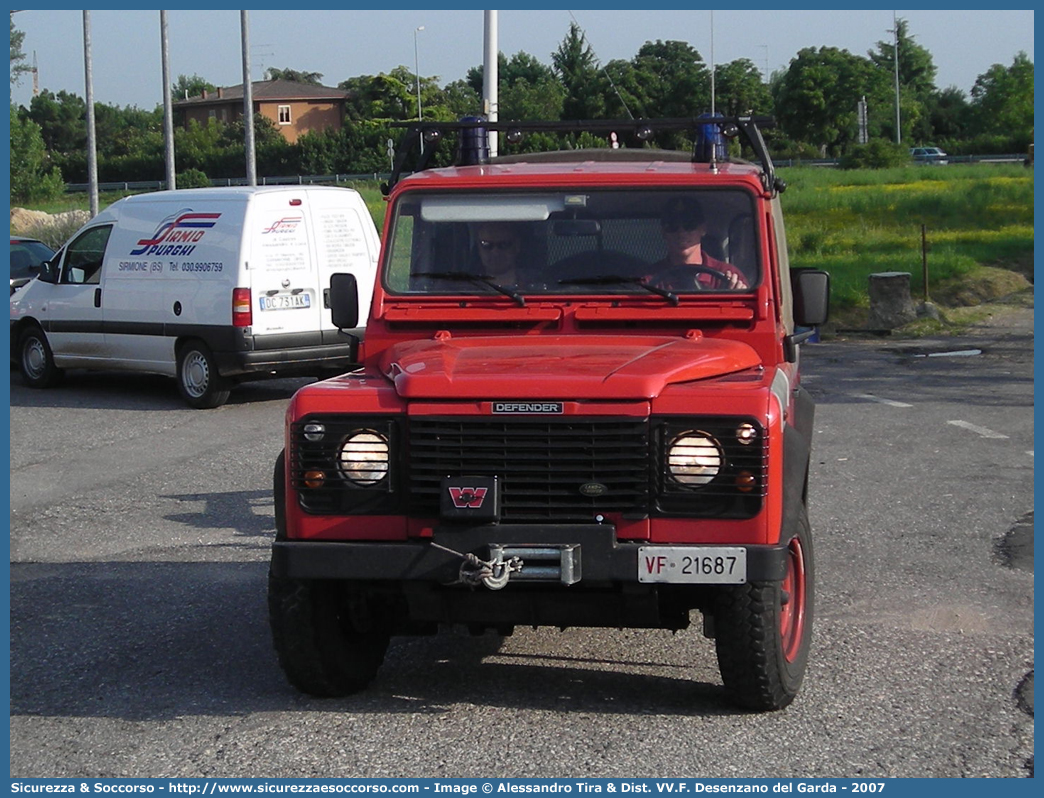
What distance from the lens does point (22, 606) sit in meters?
7.34

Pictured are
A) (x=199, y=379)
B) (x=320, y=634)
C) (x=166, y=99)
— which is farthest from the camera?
(x=166, y=99)

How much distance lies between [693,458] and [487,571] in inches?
32.2

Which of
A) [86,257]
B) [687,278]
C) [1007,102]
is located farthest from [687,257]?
[1007,102]

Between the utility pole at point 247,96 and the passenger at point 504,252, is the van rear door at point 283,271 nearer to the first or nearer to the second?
the passenger at point 504,252

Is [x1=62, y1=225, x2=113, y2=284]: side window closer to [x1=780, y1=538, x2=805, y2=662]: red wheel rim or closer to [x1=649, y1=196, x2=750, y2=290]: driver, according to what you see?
[x1=649, y1=196, x2=750, y2=290]: driver

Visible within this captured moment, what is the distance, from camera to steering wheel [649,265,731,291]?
6.20m

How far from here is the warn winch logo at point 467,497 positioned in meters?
5.06

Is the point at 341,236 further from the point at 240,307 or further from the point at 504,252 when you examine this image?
the point at 504,252

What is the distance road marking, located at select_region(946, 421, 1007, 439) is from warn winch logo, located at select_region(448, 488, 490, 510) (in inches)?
329

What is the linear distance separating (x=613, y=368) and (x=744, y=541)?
2.60ft

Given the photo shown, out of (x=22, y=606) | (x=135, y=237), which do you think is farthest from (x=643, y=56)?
(x=22, y=606)

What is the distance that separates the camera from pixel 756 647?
513 centimetres

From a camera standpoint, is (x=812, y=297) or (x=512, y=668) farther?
(x=812, y=297)

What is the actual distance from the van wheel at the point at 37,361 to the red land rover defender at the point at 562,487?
11.6 m
